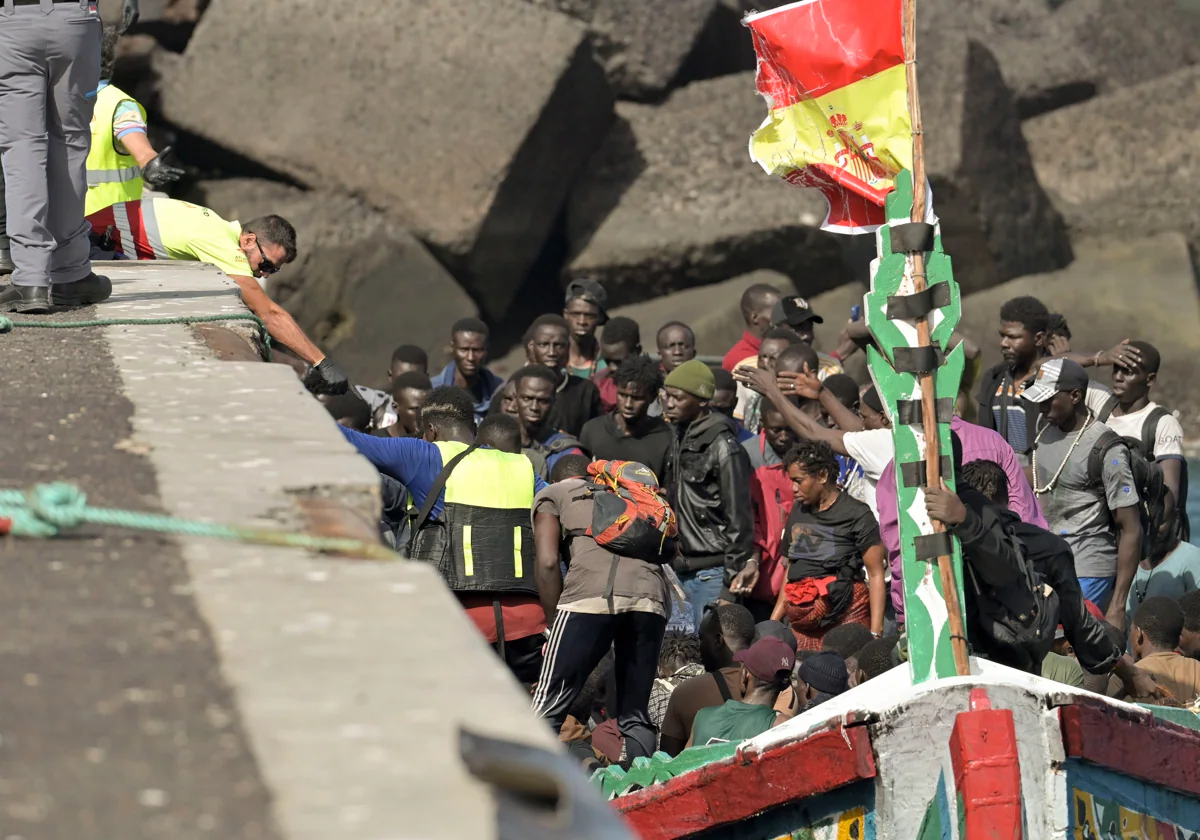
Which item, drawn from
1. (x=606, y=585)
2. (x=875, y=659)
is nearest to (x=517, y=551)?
(x=606, y=585)

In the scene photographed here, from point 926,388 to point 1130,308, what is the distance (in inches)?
436

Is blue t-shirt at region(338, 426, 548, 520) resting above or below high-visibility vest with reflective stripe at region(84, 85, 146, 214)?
below

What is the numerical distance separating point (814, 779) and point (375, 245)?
994cm

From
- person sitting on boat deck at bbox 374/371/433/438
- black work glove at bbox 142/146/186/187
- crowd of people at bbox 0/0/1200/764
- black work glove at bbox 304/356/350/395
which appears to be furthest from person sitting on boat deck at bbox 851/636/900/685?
black work glove at bbox 142/146/186/187

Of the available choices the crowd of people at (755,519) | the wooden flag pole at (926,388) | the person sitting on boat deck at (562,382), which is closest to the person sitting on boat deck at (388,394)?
the crowd of people at (755,519)

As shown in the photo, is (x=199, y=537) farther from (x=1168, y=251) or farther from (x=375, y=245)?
(x=1168, y=251)

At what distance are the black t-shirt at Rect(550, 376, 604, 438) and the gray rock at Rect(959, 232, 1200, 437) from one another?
6.91 metres

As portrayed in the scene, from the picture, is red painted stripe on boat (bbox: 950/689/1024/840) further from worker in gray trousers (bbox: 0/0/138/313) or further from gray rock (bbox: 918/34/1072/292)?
gray rock (bbox: 918/34/1072/292)

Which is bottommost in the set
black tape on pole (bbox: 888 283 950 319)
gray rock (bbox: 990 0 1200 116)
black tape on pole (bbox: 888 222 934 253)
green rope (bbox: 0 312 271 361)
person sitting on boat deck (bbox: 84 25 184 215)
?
black tape on pole (bbox: 888 283 950 319)

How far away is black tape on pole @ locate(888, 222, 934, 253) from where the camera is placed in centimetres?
529

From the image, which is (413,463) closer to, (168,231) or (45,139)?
(45,139)

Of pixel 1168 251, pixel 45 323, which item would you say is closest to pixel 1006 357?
pixel 45 323

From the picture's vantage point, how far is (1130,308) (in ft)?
51.1

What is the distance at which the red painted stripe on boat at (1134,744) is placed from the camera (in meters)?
4.72
